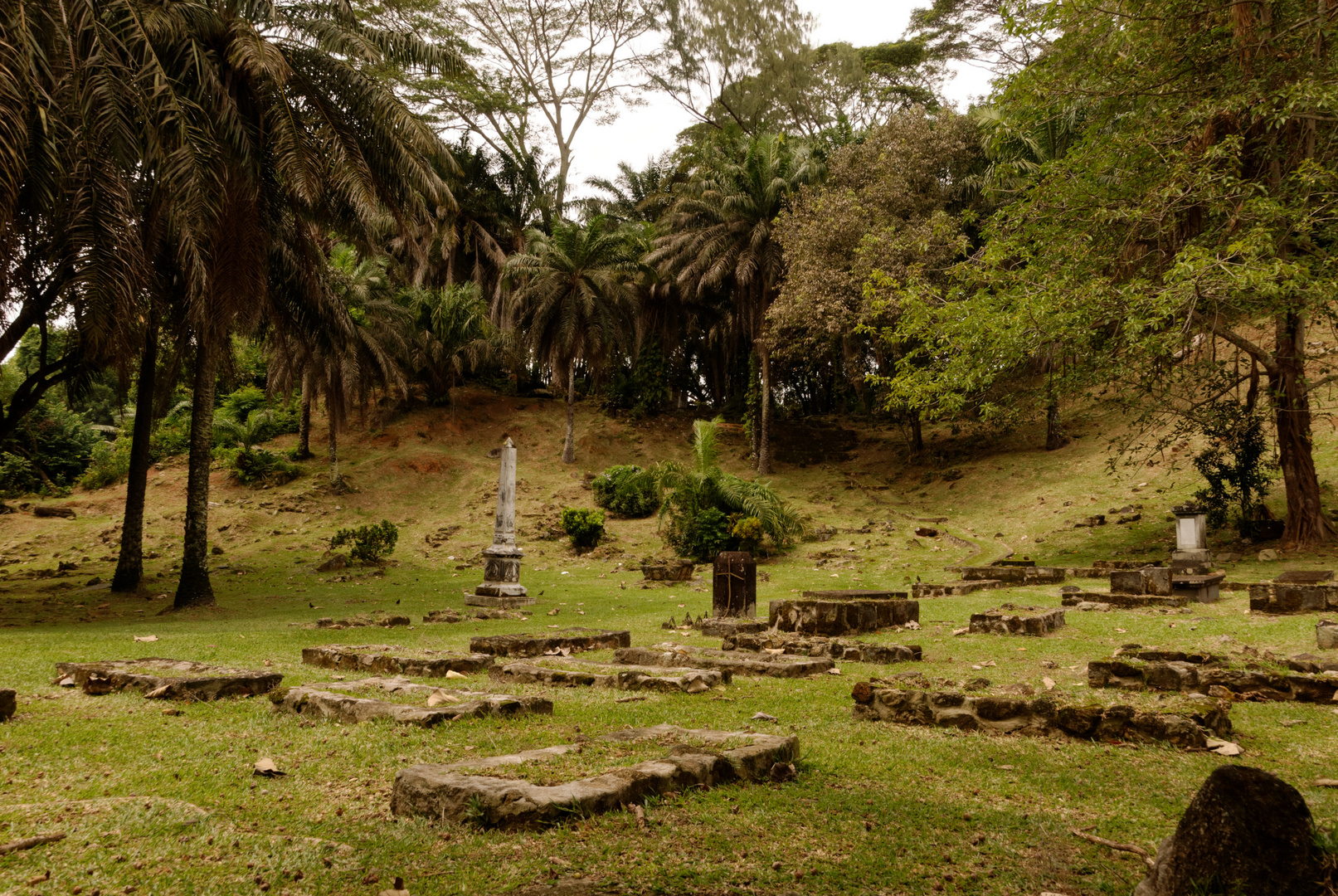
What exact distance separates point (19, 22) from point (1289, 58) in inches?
561

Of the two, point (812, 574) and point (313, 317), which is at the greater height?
point (313, 317)

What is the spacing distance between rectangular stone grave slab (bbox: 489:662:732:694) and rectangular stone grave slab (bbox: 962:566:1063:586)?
30.7 feet

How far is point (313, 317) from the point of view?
16219 mm

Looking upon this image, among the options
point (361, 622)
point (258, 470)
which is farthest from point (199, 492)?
point (258, 470)

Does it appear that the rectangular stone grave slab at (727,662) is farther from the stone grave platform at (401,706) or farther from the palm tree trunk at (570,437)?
the palm tree trunk at (570,437)

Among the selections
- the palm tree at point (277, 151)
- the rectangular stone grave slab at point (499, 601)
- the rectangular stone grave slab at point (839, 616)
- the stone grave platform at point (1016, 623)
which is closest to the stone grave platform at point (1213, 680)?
A: the stone grave platform at point (1016, 623)

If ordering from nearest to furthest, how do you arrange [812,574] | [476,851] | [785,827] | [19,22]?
1. [476,851]
2. [785,827]
3. [19,22]
4. [812,574]

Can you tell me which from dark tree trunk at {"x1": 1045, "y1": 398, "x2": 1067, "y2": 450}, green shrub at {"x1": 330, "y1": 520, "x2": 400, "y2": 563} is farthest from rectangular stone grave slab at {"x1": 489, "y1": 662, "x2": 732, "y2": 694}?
dark tree trunk at {"x1": 1045, "y1": 398, "x2": 1067, "y2": 450}

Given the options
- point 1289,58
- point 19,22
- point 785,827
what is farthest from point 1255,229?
point 19,22

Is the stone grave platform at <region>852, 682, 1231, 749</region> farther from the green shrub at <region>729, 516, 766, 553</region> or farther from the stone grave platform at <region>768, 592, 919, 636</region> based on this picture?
the green shrub at <region>729, 516, 766, 553</region>

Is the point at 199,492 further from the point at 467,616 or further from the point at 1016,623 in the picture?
the point at 1016,623

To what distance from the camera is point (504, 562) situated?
1511 centimetres

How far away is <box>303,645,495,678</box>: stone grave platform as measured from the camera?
278 inches

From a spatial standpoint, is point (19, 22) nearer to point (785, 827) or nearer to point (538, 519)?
point (785, 827)
